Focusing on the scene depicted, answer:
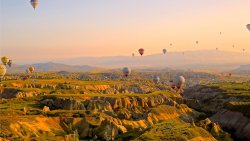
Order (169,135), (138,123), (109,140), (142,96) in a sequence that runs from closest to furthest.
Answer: (169,135)
(109,140)
(138,123)
(142,96)

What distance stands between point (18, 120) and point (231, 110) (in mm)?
66958

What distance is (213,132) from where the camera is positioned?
100312 mm

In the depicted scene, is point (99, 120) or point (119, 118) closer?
point (99, 120)

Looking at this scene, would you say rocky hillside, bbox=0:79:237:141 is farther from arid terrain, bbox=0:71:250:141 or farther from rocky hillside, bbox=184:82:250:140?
rocky hillside, bbox=184:82:250:140

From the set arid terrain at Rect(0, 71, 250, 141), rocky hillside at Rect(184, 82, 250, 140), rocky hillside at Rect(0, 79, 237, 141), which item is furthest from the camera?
rocky hillside at Rect(184, 82, 250, 140)

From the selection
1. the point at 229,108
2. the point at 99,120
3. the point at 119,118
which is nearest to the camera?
the point at 99,120

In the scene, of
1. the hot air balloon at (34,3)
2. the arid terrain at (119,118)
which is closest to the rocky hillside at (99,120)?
the arid terrain at (119,118)

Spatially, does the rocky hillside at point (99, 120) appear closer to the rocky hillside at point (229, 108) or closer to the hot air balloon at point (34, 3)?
the rocky hillside at point (229, 108)

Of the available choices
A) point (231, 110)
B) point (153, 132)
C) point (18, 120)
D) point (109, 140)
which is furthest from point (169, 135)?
point (231, 110)

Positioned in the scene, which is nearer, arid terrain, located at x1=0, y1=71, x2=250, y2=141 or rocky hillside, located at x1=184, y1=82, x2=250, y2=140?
arid terrain, located at x1=0, y1=71, x2=250, y2=141

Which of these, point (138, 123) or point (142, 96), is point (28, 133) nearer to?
point (138, 123)

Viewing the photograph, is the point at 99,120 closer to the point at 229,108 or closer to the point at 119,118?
the point at 119,118

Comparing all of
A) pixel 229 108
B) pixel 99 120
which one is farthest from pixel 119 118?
pixel 229 108

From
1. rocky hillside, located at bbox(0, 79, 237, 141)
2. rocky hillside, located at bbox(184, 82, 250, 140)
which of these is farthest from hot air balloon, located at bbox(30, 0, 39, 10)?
rocky hillside, located at bbox(184, 82, 250, 140)
